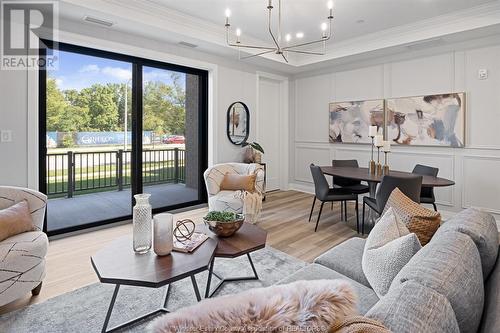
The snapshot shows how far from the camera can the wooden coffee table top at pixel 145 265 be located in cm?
162

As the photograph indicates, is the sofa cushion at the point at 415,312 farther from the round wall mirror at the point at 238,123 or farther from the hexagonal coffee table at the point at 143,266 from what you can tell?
the round wall mirror at the point at 238,123

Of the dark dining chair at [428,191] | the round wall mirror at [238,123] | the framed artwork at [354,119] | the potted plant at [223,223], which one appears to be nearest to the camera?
the potted plant at [223,223]

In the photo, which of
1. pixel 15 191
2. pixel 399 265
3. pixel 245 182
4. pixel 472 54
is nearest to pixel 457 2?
pixel 472 54

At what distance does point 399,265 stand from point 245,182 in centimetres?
293

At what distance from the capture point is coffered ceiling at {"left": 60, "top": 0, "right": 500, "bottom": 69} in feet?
11.5

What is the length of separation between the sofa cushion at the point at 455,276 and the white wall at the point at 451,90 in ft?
12.5

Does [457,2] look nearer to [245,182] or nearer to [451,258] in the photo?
[245,182]

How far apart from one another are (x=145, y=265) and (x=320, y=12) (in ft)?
12.0

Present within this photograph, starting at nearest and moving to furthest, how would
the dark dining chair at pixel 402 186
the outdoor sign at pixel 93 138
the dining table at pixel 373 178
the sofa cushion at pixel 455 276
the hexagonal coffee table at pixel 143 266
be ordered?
1. the sofa cushion at pixel 455 276
2. the hexagonal coffee table at pixel 143 266
3. the dark dining chair at pixel 402 186
4. the dining table at pixel 373 178
5. the outdoor sign at pixel 93 138

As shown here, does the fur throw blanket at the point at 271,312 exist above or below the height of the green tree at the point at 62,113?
below

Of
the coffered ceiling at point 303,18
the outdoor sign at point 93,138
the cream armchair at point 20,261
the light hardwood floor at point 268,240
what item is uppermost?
the coffered ceiling at point 303,18

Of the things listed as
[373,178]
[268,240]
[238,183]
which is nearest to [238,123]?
[238,183]

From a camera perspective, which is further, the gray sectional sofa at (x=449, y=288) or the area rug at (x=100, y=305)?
the area rug at (x=100, y=305)

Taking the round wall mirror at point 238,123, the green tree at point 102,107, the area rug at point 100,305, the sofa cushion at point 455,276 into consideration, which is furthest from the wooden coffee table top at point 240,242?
the round wall mirror at point 238,123
